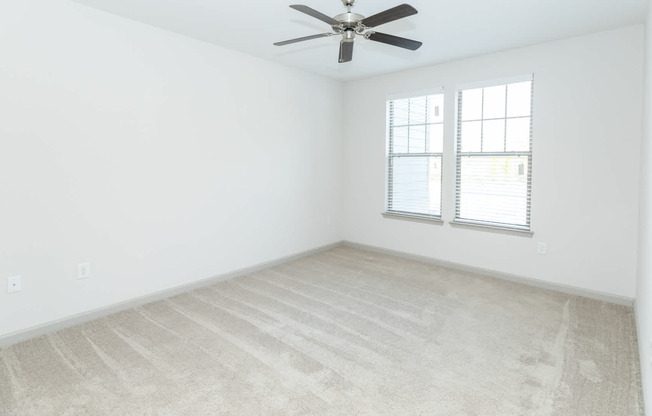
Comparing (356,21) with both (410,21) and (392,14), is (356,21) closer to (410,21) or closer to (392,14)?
(392,14)

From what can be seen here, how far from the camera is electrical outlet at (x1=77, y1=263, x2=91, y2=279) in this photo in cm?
306

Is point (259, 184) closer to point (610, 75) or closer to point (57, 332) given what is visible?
point (57, 332)

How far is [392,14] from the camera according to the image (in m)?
2.24

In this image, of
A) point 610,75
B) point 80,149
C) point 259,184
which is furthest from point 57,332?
point 610,75

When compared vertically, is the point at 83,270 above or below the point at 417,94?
below

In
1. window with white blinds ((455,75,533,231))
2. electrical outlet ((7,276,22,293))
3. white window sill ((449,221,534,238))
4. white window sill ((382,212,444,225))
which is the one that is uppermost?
window with white blinds ((455,75,533,231))

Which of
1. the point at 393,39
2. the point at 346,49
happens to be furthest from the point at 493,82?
the point at 346,49

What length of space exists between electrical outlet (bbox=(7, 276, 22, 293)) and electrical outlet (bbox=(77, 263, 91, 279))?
0.39 metres

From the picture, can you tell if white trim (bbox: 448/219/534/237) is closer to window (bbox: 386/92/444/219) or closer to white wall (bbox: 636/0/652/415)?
window (bbox: 386/92/444/219)

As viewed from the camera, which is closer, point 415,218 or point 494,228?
point 494,228

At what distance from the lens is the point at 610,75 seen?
134 inches

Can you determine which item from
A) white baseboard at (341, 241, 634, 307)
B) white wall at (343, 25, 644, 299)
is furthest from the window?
white baseboard at (341, 241, 634, 307)

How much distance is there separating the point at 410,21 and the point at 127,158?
274 centimetres

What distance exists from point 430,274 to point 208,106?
311 centimetres
